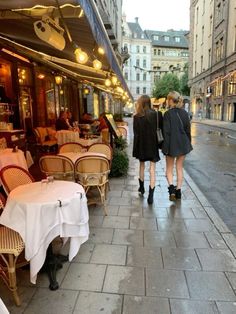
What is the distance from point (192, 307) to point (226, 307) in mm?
311

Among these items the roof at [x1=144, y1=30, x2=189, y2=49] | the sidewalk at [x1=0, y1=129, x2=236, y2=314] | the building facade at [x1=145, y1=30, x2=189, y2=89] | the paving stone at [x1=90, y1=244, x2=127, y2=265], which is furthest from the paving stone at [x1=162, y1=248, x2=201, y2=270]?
the roof at [x1=144, y1=30, x2=189, y2=49]

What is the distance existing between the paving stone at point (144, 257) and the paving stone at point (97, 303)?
62 cm

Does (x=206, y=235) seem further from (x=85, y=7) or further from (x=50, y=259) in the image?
(x=85, y=7)

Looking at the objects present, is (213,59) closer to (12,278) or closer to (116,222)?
(116,222)

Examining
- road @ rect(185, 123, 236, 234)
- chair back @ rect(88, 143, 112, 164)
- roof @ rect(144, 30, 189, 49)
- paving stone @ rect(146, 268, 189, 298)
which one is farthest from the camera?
roof @ rect(144, 30, 189, 49)

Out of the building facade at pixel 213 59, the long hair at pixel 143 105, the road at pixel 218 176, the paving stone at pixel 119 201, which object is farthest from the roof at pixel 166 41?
the paving stone at pixel 119 201

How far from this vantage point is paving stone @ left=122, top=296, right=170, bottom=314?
253 centimetres

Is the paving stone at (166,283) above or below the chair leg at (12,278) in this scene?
below

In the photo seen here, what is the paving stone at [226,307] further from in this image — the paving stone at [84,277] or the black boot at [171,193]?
the black boot at [171,193]

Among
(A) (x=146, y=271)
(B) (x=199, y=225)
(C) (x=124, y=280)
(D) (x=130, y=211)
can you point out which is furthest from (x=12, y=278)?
(B) (x=199, y=225)

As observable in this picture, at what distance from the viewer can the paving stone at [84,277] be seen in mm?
2878

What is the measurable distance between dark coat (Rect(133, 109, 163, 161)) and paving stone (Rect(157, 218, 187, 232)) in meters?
1.26

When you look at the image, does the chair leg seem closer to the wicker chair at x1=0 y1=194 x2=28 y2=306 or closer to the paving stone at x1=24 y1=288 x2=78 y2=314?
the wicker chair at x1=0 y1=194 x2=28 y2=306

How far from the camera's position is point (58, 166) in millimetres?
4938
